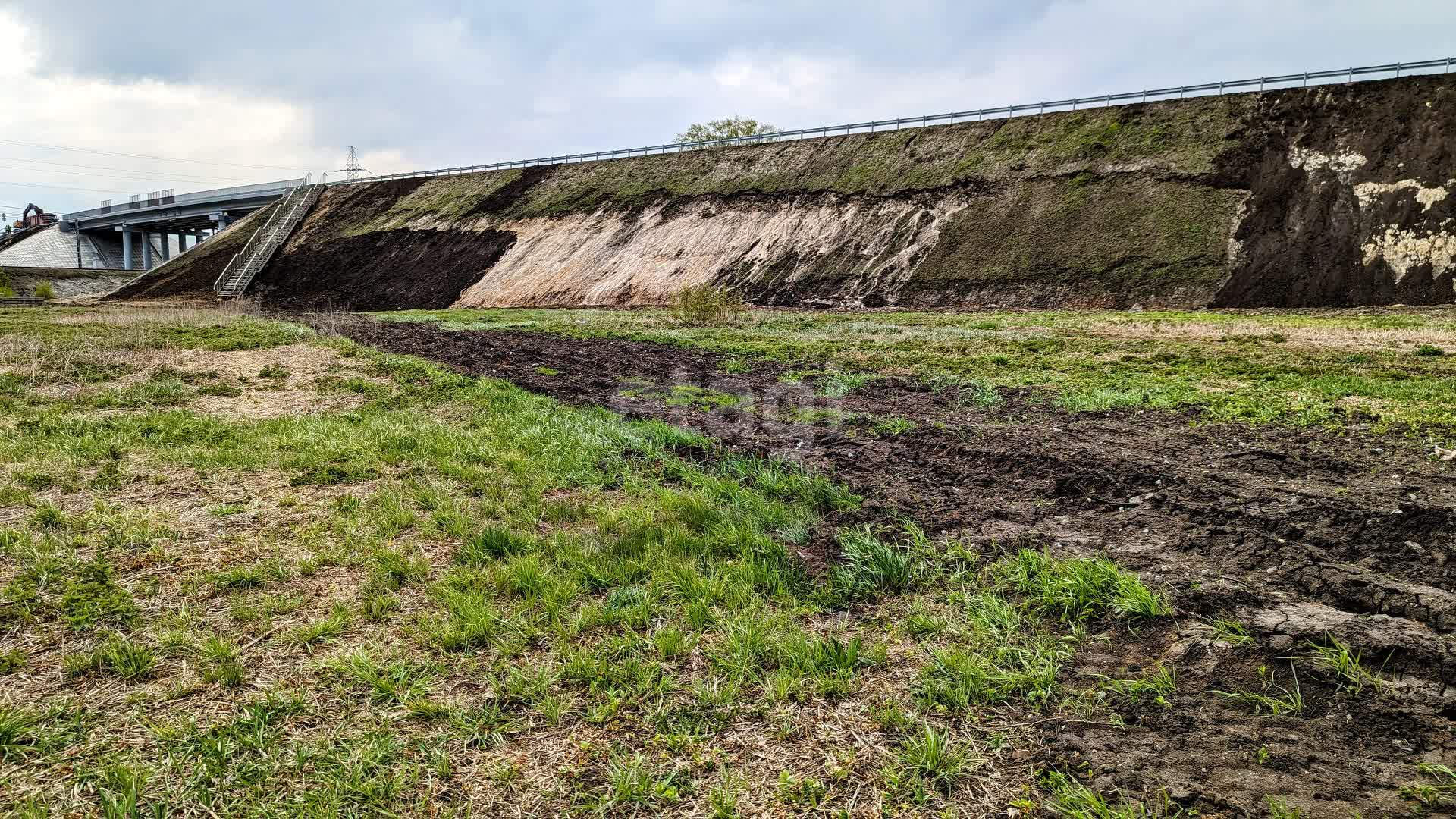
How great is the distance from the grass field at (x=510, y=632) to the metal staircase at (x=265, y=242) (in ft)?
184

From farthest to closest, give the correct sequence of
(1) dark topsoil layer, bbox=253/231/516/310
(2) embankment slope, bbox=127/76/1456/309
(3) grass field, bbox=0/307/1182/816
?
(1) dark topsoil layer, bbox=253/231/516/310 < (2) embankment slope, bbox=127/76/1456/309 < (3) grass field, bbox=0/307/1182/816

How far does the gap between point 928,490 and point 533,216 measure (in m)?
51.9

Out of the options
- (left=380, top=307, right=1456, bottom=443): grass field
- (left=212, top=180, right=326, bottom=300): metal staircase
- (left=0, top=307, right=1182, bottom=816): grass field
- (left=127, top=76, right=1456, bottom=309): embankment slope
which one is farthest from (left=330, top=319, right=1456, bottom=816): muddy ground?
(left=212, top=180, right=326, bottom=300): metal staircase

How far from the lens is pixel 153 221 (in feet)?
300

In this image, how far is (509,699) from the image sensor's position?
3605 mm

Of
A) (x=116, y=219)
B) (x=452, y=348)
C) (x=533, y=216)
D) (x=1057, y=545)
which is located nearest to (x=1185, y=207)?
(x=452, y=348)

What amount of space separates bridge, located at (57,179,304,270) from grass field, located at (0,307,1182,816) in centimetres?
8562

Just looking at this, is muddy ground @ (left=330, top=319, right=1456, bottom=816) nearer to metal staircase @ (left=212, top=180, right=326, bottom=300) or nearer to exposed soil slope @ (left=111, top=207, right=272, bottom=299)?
metal staircase @ (left=212, top=180, right=326, bottom=300)

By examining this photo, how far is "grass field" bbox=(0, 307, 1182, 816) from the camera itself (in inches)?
119

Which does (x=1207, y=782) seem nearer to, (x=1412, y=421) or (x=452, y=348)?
(x=1412, y=421)

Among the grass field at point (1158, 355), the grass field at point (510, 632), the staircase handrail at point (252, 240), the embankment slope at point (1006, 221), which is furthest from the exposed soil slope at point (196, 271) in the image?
the grass field at point (510, 632)

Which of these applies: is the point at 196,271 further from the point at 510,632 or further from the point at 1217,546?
the point at 1217,546

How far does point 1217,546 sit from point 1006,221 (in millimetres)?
34477

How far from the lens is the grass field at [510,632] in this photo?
302cm
